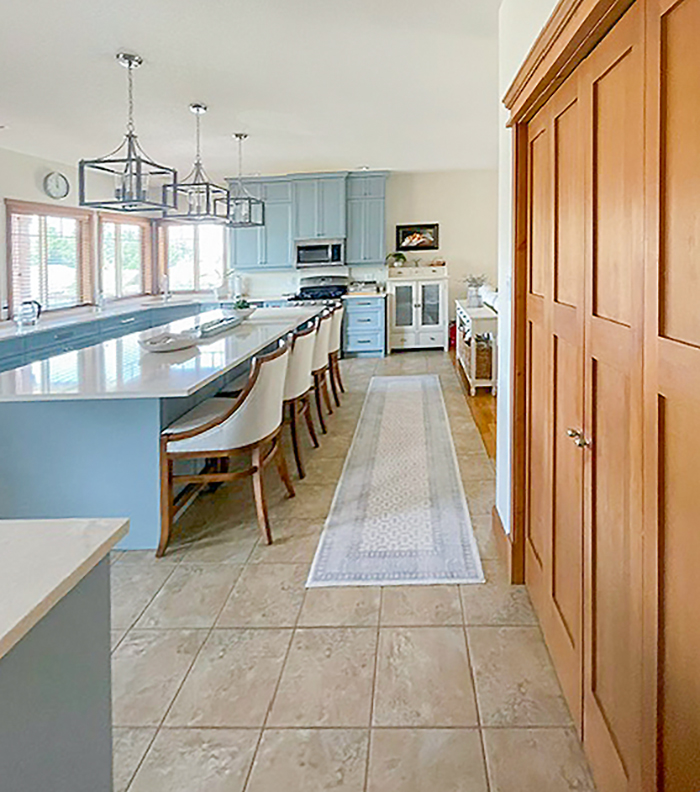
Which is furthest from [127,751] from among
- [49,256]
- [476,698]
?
[49,256]

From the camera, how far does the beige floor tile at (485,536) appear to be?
3354 millimetres

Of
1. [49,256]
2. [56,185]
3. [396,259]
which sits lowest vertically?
[49,256]

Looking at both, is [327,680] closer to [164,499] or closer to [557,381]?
[557,381]

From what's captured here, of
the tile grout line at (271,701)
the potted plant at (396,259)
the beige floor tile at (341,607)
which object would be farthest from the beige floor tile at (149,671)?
the potted plant at (396,259)

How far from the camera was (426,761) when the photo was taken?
195 centimetres

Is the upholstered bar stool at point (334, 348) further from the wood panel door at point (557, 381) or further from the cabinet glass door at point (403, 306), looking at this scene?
the wood panel door at point (557, 381)

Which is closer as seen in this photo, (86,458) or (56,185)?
(86,458)

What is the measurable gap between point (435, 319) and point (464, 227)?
4.67 ft

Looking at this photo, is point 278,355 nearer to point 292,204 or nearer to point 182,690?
point 182,690

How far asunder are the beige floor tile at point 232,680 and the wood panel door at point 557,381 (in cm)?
89

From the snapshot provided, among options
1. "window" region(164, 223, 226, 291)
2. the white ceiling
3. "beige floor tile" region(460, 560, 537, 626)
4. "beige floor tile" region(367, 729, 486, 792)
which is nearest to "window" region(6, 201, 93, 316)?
the white ceiling

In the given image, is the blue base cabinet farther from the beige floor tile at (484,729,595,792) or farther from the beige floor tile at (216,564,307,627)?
the beige floor tile at (484,729,595,792)

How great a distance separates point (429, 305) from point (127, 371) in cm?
726

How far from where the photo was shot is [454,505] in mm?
4047
